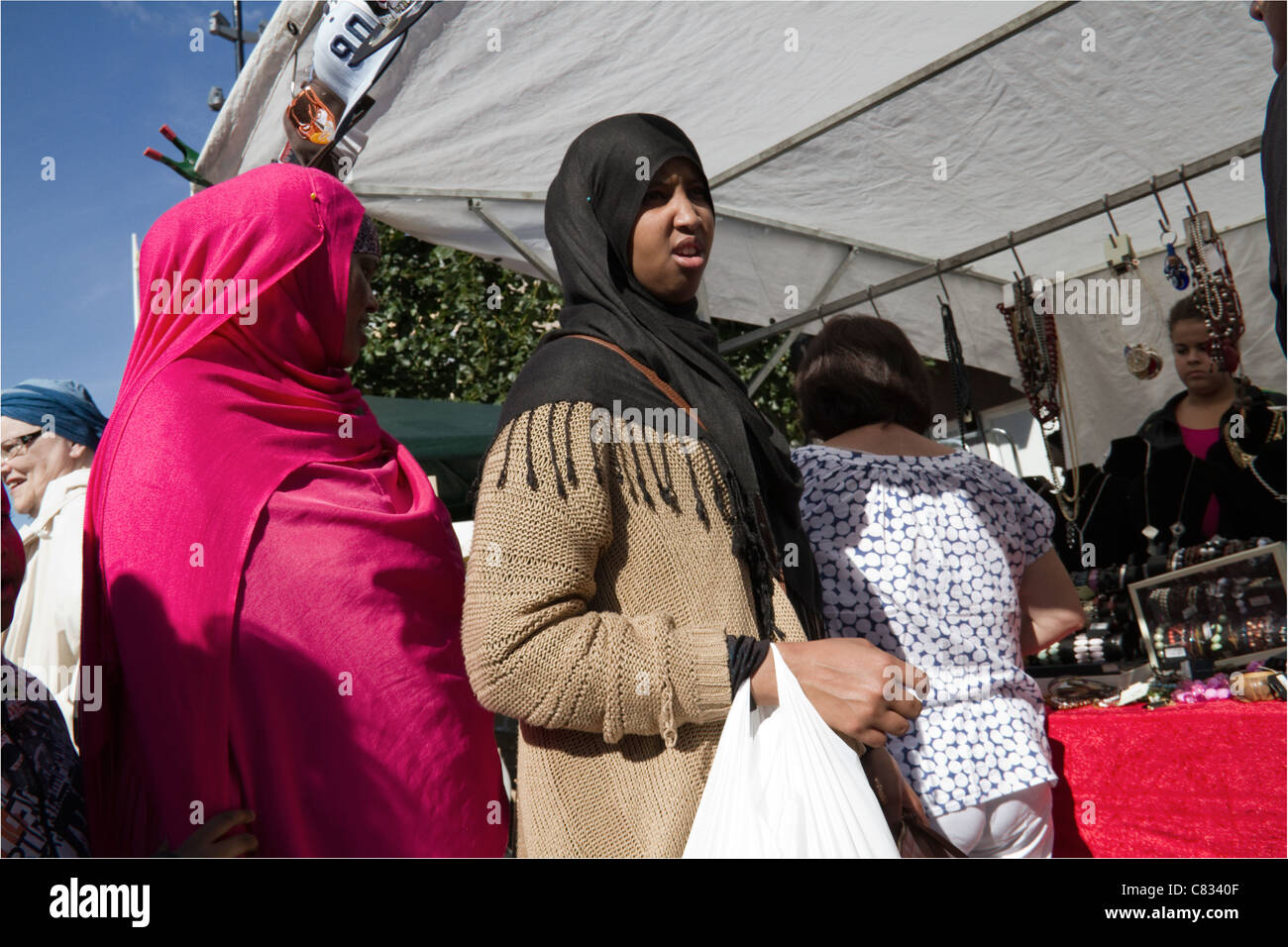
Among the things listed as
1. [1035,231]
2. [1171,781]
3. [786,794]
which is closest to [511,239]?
[1035,231]

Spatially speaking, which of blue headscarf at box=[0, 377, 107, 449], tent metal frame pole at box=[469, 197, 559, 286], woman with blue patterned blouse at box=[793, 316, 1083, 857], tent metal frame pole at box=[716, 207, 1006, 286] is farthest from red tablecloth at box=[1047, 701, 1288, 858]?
blue headscarf at box=[0, 377, 107, 449]

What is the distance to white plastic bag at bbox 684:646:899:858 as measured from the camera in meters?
1.14

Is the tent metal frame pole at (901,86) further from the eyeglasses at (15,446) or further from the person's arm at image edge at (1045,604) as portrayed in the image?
the eyeglasses at (15,446)

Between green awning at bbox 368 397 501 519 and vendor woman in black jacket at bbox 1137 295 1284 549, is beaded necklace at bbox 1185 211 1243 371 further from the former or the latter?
green awning at bbox 368 397 501 519

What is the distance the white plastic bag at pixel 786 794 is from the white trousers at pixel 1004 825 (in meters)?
0.68

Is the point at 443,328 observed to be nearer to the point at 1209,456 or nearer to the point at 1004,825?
the point at 1209,456

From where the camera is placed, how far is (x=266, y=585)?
1.48 metres

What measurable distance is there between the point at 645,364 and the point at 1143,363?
3714mm

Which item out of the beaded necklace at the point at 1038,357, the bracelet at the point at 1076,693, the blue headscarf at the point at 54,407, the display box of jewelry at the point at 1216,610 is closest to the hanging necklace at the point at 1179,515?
the beaded necklace at the point at 1038,357

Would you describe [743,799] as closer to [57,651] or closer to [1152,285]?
[57,651]

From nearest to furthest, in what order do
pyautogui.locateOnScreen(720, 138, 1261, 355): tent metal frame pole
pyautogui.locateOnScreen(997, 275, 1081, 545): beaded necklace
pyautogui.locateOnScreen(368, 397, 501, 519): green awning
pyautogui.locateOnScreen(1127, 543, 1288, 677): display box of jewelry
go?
pyautogui.locateOnScreen(1127, 543, 1288, 677): display box of jewelry < pyautogui.locateOnScreen(720, 138, 1261, 355): tent metal frame pole < pyautogui.locateOnScreen(997, 275, 1081, 545): beaded necklace < pyautogui.locateOnScreen(368, 397, 501, 519): green awning

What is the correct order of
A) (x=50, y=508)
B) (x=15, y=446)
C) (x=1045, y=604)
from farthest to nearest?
(x=15, y=446)
(x=50, y=508)
(x=1045, y=604)

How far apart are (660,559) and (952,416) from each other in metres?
5.16
